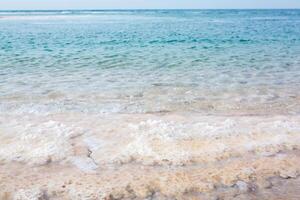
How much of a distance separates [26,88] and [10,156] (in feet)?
18.5

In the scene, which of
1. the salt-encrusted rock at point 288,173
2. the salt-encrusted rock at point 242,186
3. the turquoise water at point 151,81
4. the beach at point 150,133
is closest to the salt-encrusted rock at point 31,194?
the beach at point 150,133

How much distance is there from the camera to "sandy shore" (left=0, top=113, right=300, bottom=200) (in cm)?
476

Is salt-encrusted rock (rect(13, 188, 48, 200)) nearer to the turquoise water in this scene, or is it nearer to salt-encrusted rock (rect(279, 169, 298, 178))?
salt-encrusted rock (rect(279, 169, 298, 178))

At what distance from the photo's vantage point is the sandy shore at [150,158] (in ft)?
15.6

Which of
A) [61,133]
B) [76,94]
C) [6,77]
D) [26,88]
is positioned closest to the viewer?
[61,133]

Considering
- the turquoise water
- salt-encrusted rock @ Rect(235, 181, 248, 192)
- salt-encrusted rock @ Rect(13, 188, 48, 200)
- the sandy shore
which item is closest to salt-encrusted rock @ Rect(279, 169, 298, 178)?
the sandy shore

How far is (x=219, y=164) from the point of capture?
18.1 feet

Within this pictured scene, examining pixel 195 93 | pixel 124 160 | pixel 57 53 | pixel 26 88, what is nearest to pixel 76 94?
pixel 26 88

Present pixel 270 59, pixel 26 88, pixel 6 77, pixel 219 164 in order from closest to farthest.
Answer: pixel 219 164 < pixel 26 88 < pixel 6 77 < pixel 270 59

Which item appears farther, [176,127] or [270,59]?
[270,59]

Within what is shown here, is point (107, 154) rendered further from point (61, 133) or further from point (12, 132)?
point (12, 132)

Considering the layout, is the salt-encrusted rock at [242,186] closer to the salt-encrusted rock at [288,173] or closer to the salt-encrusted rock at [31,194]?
the salt-encrusted rock at [288,173]

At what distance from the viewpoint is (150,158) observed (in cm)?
568

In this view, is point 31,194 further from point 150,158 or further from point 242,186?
point 242,186
